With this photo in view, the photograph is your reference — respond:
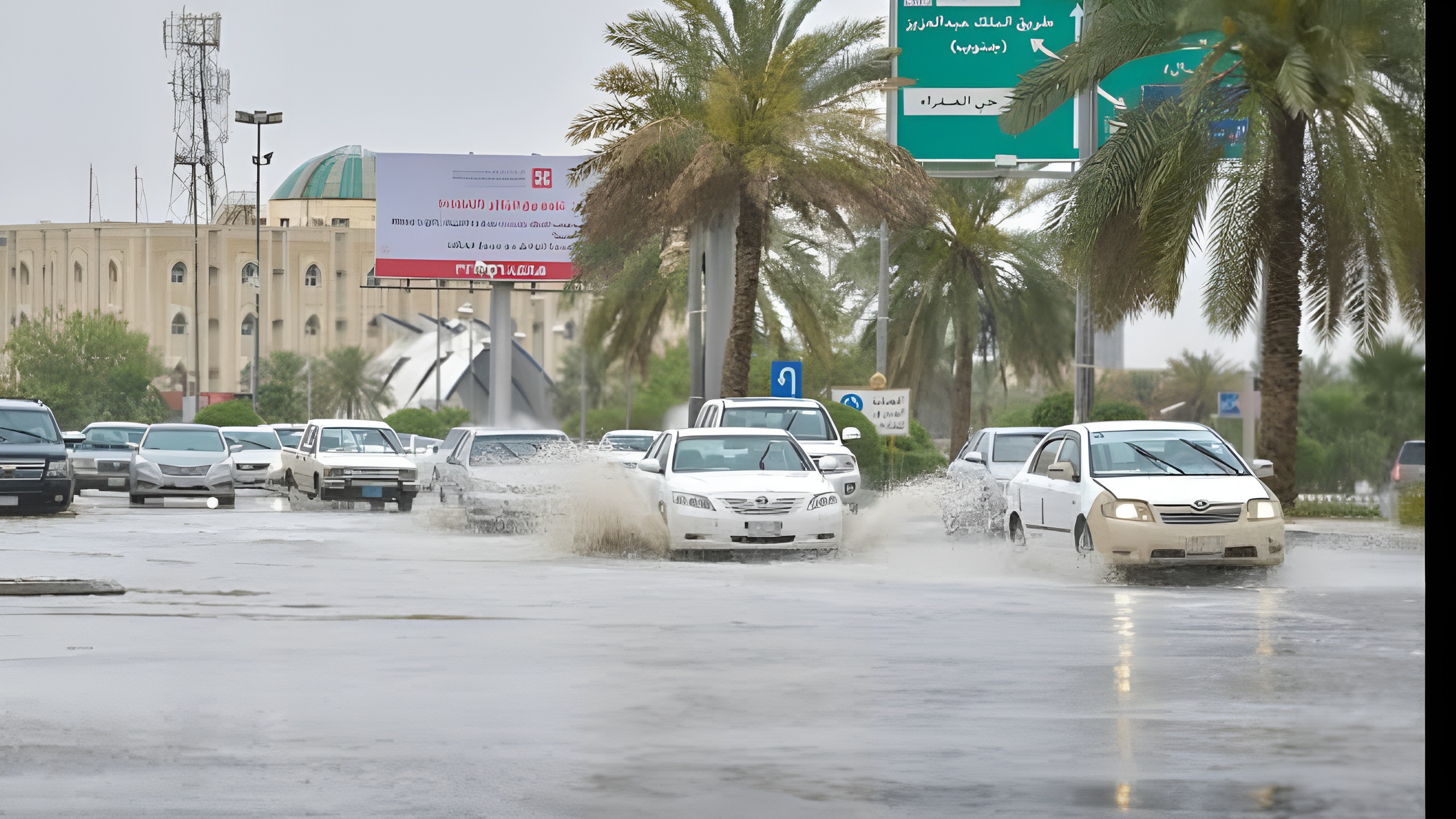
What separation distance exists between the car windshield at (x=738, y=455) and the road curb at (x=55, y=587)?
6742mm

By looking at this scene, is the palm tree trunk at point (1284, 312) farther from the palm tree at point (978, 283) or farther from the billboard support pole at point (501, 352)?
the billboard support pole at point (501, 352)

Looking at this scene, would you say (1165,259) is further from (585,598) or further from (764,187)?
(585,598)

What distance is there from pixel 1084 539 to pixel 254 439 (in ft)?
101

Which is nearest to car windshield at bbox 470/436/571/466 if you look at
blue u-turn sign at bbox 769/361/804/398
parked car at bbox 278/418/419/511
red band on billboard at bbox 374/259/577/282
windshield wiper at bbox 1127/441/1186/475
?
parked car at bbox 278/418/419/511

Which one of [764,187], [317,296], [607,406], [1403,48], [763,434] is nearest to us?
[1403,48]

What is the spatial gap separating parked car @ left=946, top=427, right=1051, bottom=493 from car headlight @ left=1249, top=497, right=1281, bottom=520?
818 cm

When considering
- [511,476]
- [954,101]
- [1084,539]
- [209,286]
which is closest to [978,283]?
[954,101]

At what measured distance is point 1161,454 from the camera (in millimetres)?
17281

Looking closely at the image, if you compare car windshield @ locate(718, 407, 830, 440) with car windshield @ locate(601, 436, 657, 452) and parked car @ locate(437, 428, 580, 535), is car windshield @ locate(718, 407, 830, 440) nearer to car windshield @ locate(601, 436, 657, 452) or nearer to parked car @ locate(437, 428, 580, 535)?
parked car @ locate(437, 428, 580, 535)

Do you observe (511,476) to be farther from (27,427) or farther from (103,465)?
(103,465)

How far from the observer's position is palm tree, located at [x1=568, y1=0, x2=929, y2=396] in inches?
1293

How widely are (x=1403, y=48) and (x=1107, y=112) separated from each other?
1020 inches

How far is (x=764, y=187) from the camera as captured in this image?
3228cm

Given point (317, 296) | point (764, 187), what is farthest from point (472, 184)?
point (317, 296)
